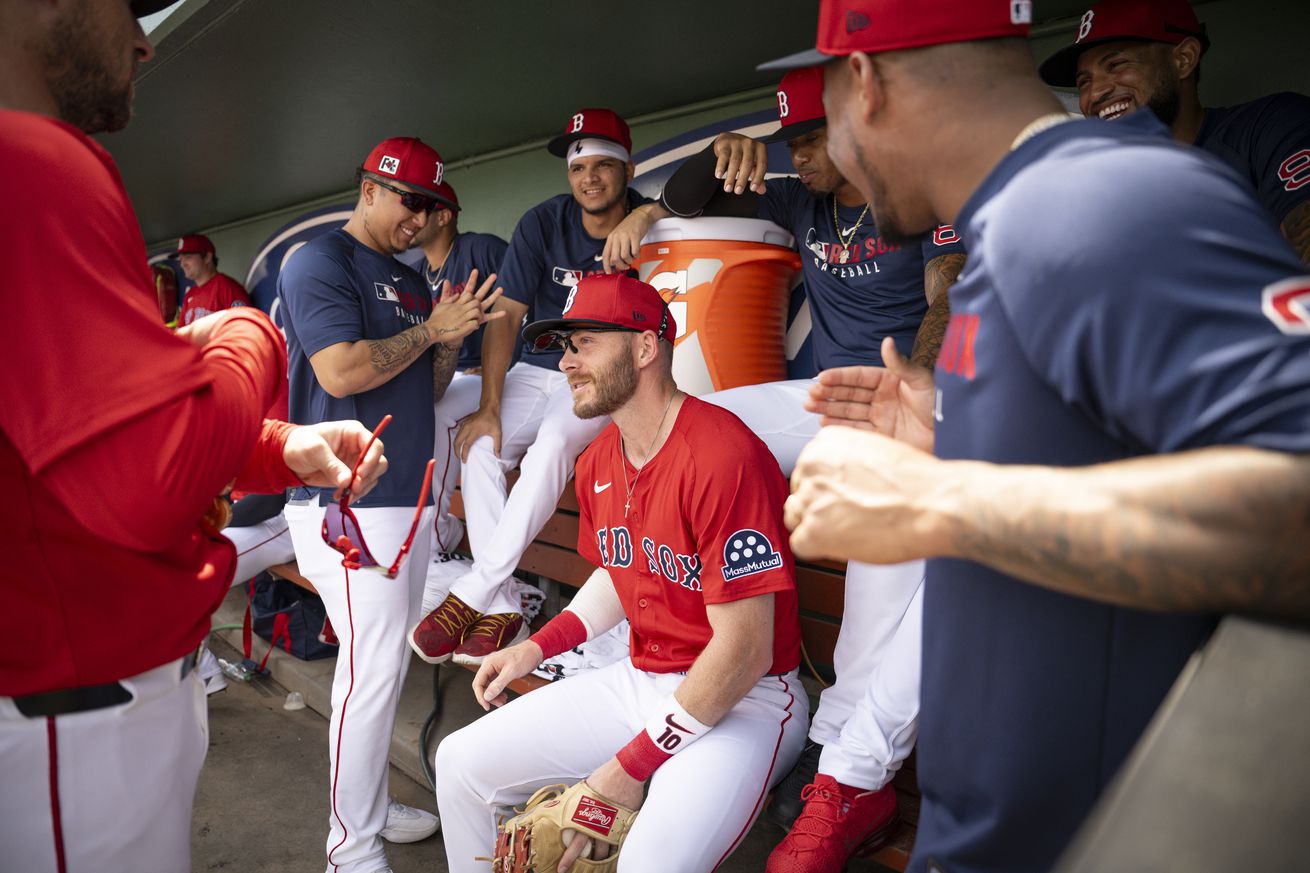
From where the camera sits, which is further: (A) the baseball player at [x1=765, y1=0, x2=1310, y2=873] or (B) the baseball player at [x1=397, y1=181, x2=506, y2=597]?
(B) the baseball player at [x1=397, y1=181, x2=506, y2=597]

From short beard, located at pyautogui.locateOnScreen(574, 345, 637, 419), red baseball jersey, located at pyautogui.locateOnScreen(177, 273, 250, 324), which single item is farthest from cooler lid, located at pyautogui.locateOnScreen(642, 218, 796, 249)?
red baseball jersey, located at pyautogui.locateOnScreen(177, 273, 250, 324)

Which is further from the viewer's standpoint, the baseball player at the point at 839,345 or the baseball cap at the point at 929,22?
the baseball player at the point at 839,345

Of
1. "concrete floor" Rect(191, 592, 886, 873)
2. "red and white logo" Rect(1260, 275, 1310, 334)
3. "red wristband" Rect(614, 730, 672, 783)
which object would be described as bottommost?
"concrete floor" Rect(191, 592, 886, 873)

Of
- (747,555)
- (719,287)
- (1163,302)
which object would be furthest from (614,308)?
(1163,302)

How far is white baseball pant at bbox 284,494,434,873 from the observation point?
8.34 feet

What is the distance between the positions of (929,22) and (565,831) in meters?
1.67

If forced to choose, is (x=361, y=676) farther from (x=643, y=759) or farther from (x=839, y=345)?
(x=839, y=345)

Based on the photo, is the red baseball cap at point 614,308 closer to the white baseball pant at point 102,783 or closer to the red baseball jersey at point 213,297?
the white baseball pant at point 102,783

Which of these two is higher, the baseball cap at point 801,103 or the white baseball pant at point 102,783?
the baseball cap at point 801,103

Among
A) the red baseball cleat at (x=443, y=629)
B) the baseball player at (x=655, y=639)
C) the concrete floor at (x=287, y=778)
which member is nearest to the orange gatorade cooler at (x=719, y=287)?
the baseball player at (x=655, y=639)

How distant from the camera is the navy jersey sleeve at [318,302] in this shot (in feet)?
8.70

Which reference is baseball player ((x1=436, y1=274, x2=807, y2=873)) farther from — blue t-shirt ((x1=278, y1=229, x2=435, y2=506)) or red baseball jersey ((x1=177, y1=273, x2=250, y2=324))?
red baseball jersey ((x1=177, y1=273, x2=250, y2=324))

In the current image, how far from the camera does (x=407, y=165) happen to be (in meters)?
2.96

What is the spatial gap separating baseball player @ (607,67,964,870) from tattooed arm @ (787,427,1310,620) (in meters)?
1.29
